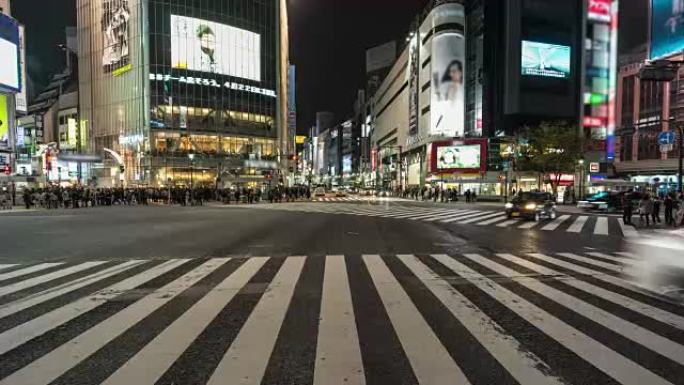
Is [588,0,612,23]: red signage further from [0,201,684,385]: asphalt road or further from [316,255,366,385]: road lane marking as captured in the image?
[316,255,366,385]: road lane marking

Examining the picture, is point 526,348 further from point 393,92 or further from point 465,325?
point 393,92

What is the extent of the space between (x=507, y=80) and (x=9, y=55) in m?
59.7

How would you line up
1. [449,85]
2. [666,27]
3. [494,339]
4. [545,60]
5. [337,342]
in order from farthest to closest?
[449,85] < [545,60] < [666,27] < [494,339] < [337,342]

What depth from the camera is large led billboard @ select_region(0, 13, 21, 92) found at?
31730mm

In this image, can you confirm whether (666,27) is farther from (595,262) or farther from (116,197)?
(116,197)

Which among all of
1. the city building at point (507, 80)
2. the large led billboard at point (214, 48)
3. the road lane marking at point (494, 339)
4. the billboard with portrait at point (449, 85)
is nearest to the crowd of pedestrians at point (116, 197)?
the large led billboard at point (214, 48)

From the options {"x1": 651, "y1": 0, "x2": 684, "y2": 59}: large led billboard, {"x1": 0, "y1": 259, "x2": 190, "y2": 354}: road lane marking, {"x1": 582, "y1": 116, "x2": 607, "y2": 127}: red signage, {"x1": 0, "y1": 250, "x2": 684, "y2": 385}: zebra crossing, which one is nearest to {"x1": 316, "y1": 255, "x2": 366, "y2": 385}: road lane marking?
{"x1": 0, "y1": 250, "x2": 684, "y2": 385}: zebra crossing

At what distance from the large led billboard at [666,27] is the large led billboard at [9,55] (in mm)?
40792

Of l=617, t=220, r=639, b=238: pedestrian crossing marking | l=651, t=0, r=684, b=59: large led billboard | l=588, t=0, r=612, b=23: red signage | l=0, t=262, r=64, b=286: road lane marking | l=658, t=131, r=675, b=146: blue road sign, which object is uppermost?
l=588, t=0, r=612, b=23: red signage

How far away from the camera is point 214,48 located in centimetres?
6950

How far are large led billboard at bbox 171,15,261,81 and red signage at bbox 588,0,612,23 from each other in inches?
2205

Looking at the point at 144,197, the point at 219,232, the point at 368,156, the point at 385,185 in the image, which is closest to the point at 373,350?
the point at 219,232

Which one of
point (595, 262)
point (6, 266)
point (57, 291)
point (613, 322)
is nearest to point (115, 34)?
point (6, 266)

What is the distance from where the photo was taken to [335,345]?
4.41 metres
